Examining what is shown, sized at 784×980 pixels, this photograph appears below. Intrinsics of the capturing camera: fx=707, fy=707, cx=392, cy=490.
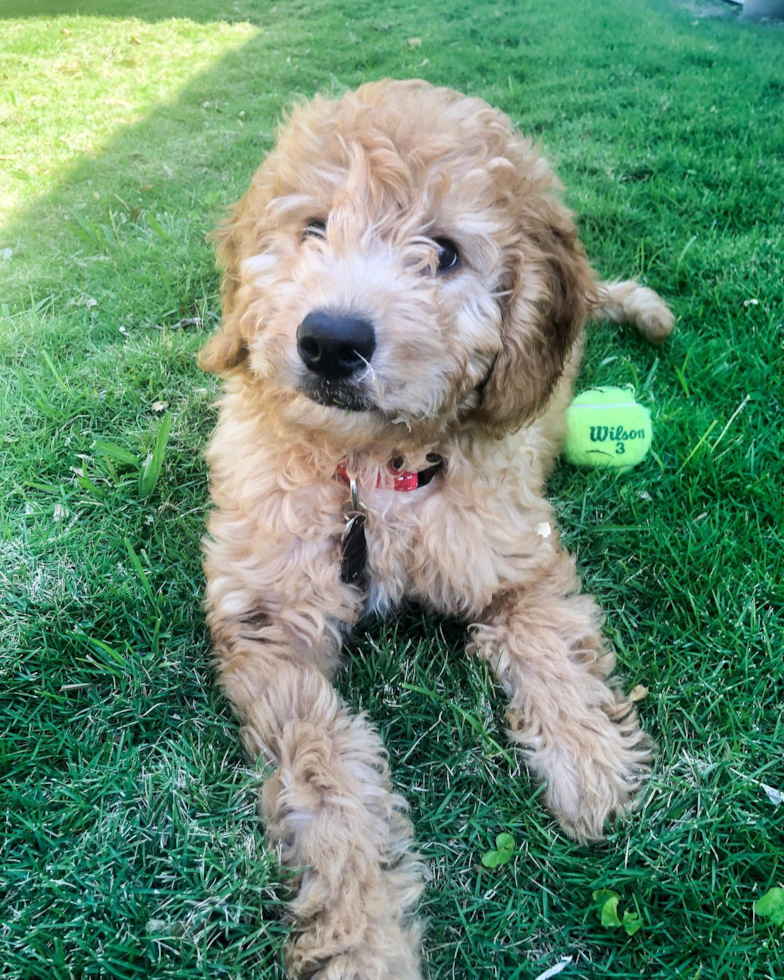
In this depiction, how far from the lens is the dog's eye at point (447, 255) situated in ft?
6.29

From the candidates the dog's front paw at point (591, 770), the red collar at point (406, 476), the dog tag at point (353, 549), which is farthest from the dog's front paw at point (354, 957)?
the red collar at point (406, 476)

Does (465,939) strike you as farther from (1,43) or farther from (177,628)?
(1,43)

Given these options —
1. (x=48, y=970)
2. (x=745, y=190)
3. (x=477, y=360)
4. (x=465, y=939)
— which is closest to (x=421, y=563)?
(x=477, y=360)

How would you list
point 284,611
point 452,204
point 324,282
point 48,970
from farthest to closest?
point 284,611 → point 452,204 → point 324,282 → point 48,970

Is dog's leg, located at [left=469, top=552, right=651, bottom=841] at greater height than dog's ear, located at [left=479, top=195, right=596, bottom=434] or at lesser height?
lesser

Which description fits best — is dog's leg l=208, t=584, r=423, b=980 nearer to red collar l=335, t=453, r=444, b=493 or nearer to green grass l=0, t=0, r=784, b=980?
green grass l=0, t=0, r=784, b=980

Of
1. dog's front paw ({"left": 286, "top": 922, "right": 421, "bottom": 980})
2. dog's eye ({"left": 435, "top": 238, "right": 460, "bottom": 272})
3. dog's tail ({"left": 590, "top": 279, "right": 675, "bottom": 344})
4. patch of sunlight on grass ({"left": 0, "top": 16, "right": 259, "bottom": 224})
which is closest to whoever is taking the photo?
dog's front paw ({"left": 286, "top": 922, "right": 421, "bottom": 980})

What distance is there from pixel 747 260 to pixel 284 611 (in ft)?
10.7

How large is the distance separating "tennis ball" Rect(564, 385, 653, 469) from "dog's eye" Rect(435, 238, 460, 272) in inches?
44.2

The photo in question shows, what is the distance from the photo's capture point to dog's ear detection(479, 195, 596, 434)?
193cm

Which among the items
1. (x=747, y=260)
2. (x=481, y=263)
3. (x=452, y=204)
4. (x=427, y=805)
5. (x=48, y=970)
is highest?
(x=452, y=204)

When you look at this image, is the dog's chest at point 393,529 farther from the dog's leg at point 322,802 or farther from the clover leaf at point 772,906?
the clover leaf at point 772,906

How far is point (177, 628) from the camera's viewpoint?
2129 mm

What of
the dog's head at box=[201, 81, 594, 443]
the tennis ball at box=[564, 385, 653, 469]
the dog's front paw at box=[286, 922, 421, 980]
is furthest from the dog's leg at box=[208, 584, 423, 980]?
the tennis ball at box=[564, 385, 653, 469]
